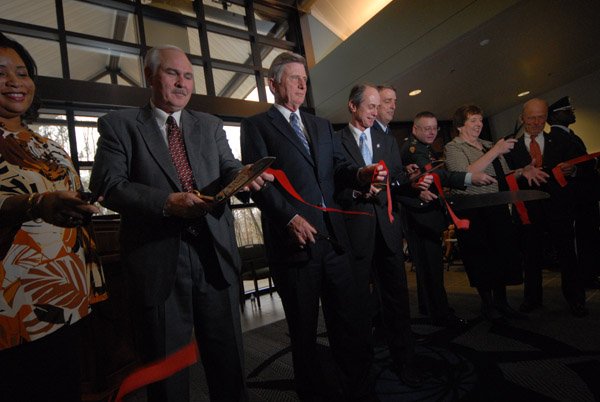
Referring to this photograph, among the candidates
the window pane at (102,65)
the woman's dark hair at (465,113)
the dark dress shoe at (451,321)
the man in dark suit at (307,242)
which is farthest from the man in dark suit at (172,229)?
the window pane at (102,65)

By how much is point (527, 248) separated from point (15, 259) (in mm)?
3148

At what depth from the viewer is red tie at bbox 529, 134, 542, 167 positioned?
2641 millimetres

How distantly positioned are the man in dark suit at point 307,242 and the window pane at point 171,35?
16.7 ft

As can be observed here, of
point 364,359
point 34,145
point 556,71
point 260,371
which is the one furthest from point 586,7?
point 34,145

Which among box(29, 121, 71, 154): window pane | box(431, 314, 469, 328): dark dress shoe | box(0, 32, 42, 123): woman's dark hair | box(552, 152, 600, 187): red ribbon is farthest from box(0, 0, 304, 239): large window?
box(552, 152, 600, 187): red ribbon

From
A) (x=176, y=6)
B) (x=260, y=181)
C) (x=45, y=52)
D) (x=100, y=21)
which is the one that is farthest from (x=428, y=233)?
(x=176, y=6)

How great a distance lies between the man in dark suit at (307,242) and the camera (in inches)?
53.6

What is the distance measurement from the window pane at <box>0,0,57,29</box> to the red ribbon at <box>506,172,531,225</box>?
5987mm

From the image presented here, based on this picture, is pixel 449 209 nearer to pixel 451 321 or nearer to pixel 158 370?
pixel 451 321

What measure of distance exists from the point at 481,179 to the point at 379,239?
2.87ft

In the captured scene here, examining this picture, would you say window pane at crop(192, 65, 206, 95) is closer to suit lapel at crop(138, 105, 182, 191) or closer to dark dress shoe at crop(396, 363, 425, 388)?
suit lapel at crop(138, 105, 182, 191)

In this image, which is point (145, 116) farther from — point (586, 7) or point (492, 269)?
point (586, 7)

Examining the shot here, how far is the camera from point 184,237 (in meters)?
1.05

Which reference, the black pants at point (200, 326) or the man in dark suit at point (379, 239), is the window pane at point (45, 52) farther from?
the black pants at point (200, 326)
